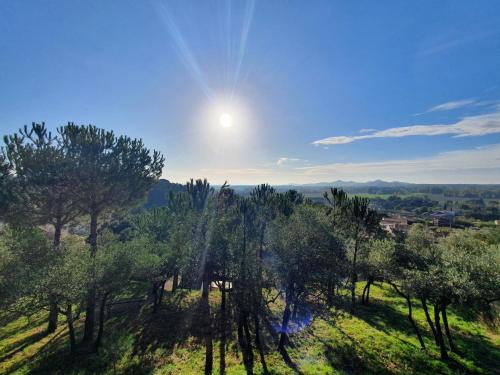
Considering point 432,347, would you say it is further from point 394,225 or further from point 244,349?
point 394,225

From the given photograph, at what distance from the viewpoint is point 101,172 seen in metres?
18.8

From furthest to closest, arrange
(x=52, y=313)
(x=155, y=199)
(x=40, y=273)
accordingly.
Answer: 1. (x=155, y=199)
2. (x=52, y=313)
3. (x=40, y=273)

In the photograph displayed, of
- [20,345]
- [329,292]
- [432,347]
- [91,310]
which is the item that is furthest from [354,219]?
[20,345]

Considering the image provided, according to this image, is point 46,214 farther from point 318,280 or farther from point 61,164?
point 318,280

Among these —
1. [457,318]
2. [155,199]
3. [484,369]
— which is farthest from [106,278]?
[155,199]

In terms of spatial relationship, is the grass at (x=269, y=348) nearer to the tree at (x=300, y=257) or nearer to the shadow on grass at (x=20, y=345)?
the shadow on grass at (x=20, y=345)

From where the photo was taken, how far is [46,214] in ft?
59.7

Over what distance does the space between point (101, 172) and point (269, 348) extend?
17966 millimetres

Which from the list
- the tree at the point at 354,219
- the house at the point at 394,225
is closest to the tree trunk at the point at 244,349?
the tree at the point at 354,219

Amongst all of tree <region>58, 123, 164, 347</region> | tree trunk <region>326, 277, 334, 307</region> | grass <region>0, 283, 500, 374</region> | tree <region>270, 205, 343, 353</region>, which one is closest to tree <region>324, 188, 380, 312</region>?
grass <region>0, 283, 500, 374</region>

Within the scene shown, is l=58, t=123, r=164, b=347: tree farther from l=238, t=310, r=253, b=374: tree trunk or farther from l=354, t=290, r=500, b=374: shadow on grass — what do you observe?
l=354, t=290, r=500, b=374: shadow on grass

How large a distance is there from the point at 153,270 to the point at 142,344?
15.4ft

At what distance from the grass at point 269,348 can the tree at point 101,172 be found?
2835mm

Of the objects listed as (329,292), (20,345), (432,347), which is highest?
(329,292)
